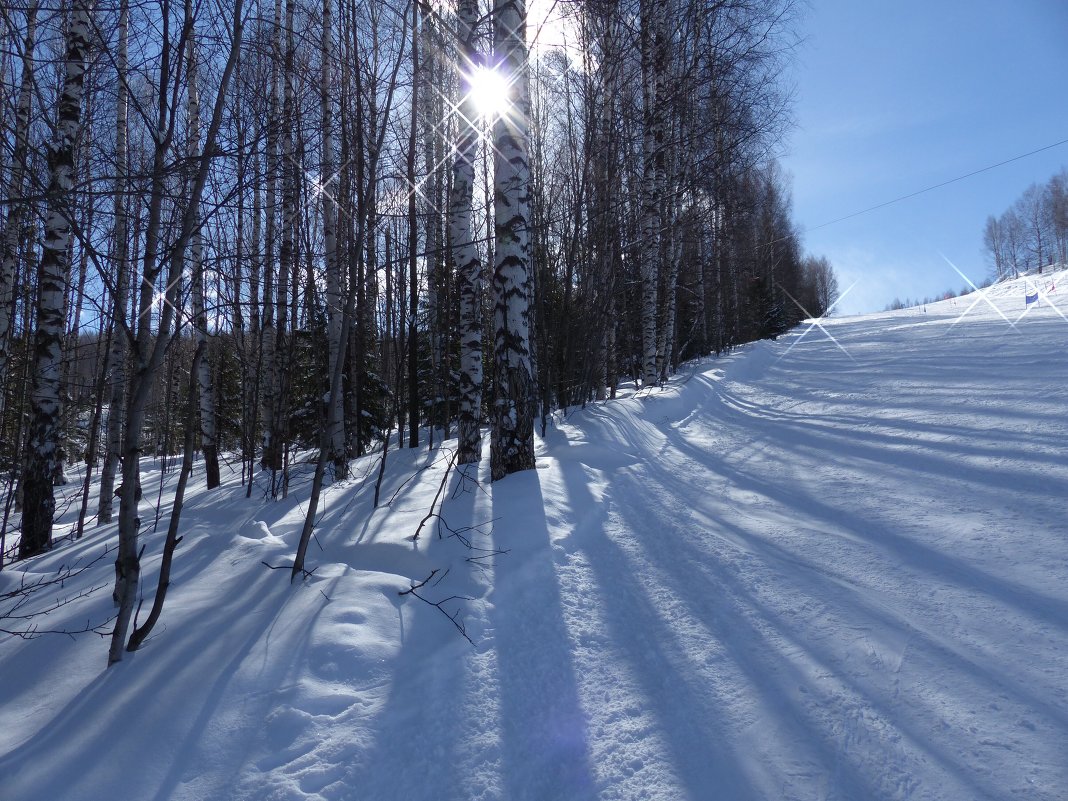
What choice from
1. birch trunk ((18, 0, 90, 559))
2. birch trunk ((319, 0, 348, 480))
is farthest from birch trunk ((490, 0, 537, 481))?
birch trunk ((18, 0, 90, 559))

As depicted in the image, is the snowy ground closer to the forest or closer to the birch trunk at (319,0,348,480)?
the forest

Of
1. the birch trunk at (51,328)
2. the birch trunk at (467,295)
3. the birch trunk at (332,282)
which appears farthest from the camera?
the birch trunk at (332,282)

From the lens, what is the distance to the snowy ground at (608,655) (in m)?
1.62

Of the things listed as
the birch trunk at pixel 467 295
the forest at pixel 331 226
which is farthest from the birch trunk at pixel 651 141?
the birch trunk at pixel 467 295

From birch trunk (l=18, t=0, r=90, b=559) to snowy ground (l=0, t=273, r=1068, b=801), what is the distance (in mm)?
2460

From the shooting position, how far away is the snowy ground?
1.62m

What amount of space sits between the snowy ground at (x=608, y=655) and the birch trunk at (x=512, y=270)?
1.87 ft

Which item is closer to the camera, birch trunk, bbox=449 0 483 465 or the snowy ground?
the snowy ground

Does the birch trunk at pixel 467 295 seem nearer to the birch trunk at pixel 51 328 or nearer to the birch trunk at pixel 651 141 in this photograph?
the birch trunk at pixel 51 328

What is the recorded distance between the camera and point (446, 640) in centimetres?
238

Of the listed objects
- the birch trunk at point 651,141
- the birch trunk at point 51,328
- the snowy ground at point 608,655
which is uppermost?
the birch trunk at point 651,141

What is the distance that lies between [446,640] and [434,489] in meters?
2.35

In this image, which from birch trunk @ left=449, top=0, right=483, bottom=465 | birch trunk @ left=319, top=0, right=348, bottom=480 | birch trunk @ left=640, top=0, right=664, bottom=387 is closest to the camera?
birch trunk @ left=449, top=0, right=483, bottom=465

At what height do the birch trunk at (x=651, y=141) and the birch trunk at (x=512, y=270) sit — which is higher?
the birch trunk at (x=651, y=141)
